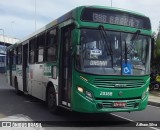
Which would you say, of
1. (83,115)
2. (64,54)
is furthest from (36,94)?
(64,54)

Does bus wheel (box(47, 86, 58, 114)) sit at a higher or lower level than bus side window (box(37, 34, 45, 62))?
lower

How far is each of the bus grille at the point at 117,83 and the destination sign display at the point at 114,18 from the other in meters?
1.62

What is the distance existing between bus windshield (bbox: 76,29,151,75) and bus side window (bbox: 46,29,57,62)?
2.18 metres

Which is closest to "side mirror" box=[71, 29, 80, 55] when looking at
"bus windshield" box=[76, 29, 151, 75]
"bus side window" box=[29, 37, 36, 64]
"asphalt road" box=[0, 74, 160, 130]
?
"bus windshield" box=[76, 29, 151, 75]

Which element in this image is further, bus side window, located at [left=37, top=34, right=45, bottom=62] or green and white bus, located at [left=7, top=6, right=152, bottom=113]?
bus side window, located at [left=37, top=34, right=45, bottom=62]

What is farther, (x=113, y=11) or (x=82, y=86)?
(x=113, y=11)

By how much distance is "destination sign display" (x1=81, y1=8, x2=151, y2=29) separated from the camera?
9.61 m

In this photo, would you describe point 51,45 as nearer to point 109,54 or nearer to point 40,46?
point 40,46

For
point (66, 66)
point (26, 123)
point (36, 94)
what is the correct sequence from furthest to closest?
point (36, 94), point (66, 66), point (26, 123)

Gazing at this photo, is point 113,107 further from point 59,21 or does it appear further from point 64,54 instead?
point 59,21

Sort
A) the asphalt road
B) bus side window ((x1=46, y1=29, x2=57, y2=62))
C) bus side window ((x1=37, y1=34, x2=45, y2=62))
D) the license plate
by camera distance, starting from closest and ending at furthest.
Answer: the license plate < the asphalt road < bus side window ((x1=46, y1=29, x2=57, y2=62)) < bus side window ((x1=37, y1=34, x2=45, y2=62))

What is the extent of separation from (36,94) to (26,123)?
175 inches

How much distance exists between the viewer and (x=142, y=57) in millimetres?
10078

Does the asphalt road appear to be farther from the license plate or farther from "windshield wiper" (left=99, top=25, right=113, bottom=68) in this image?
"windshield wiper" (left=99, top=25, right=113, bottom=68)
